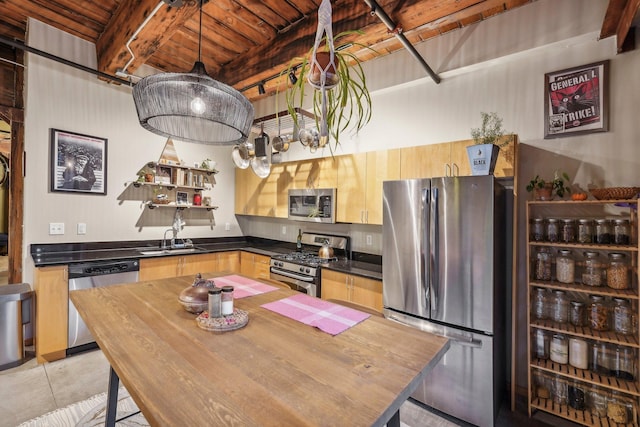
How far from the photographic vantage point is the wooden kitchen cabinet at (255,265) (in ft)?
12.6

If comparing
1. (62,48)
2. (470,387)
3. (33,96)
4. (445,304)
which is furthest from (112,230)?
(470,387)

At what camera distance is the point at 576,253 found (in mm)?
2248

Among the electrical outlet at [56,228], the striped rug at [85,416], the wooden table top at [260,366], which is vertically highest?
the electrical outlet at [56,228]

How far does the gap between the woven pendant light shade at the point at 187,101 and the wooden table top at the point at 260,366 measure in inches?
37.9

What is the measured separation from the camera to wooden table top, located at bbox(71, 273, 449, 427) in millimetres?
811

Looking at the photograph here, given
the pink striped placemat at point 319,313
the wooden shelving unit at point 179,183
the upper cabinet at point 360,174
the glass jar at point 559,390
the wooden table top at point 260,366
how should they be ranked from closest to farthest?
the wooden table top at point 260,366 < the pink striped placemat at point 319,313 < the glass jar at point 559,390 < the upper cabinet at point 360,174 < the wooden shelving unit at point 179,183

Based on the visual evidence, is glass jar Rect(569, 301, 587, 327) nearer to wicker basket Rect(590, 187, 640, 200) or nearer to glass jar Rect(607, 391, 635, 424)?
glass jar Rect(607, 391, 635, 424)

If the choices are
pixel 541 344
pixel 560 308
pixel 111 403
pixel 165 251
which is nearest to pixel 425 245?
pixel 560 308

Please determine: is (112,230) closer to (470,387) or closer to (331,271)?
(331,271)

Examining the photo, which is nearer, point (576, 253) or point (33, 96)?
point (576, 253)

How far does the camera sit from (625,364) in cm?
195

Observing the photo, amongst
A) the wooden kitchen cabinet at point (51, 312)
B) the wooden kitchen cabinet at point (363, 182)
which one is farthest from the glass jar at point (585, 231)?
the wooden kitchen cabinet at point (51, 312)

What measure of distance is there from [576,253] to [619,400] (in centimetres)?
97

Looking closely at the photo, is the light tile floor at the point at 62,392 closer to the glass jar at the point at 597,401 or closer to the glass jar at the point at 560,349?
the glass jar at the point at 597,401
